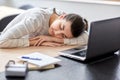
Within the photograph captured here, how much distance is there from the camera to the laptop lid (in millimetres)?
1116

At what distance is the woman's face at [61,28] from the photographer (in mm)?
1534

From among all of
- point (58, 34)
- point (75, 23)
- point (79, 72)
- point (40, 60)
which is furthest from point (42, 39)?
point (79, 72)

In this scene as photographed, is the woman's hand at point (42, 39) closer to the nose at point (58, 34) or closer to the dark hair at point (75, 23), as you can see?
the nose at point (58, 34)

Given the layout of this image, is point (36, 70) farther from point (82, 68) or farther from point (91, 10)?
point (91, 10)

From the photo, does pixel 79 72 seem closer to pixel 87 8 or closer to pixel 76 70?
pixel 76 70

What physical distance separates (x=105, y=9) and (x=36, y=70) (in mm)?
2063

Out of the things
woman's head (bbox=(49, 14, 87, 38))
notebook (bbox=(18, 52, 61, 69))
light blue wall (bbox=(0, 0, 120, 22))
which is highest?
woman's head (bbox=(49, 14, 87, 38))

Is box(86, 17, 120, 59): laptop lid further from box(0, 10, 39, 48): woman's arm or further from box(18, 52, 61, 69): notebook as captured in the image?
box(0, 10, 39, 48): woman's arm

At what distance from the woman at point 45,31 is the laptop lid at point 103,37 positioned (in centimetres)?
33

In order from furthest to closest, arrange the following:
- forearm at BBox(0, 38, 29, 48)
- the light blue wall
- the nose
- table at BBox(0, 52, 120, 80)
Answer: the light blue wall, the nose, forearm at BBox(0, 38, 29, 48), table at BBox(0, 52, 120, 80)

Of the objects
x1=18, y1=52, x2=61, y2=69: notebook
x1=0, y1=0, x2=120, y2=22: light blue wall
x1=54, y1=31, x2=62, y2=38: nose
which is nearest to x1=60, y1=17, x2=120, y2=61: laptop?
x1=18, y1=52, x2=61, y2=69: notebook

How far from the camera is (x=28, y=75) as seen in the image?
104cm

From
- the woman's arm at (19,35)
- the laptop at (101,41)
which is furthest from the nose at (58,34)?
the laptop at (101,41)

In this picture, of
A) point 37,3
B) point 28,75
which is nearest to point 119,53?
point 28,75
